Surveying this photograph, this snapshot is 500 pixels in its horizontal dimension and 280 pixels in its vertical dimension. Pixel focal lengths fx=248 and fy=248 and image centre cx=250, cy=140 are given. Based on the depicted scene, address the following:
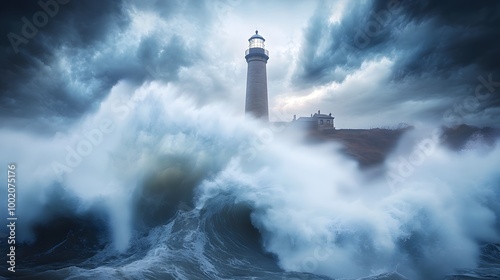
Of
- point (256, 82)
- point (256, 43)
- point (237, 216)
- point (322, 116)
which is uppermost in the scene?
point (256, 43)

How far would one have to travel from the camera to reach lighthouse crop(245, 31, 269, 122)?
22.3m

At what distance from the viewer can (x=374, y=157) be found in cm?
2141

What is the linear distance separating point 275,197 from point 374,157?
15.6 metres

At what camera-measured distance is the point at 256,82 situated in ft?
73.4

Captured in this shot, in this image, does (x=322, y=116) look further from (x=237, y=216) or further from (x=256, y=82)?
(x=237, y=216)

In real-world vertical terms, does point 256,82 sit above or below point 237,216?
above

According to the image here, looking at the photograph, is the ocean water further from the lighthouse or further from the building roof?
the building roof

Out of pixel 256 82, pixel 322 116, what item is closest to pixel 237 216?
pixel 256 82

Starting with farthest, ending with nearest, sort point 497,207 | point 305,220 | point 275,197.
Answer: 1. point 497,207
2. point 275,197
3. point 305,220

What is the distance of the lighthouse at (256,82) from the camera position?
73.2ft

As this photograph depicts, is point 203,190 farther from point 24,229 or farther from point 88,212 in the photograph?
point 24,229

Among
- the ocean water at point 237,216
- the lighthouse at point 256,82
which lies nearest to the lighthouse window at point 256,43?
the lighthouse at point 256,82

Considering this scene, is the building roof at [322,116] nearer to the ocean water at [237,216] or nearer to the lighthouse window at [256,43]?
the lighthouse window at [256,43]

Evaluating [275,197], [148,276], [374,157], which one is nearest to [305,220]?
[275,197]
